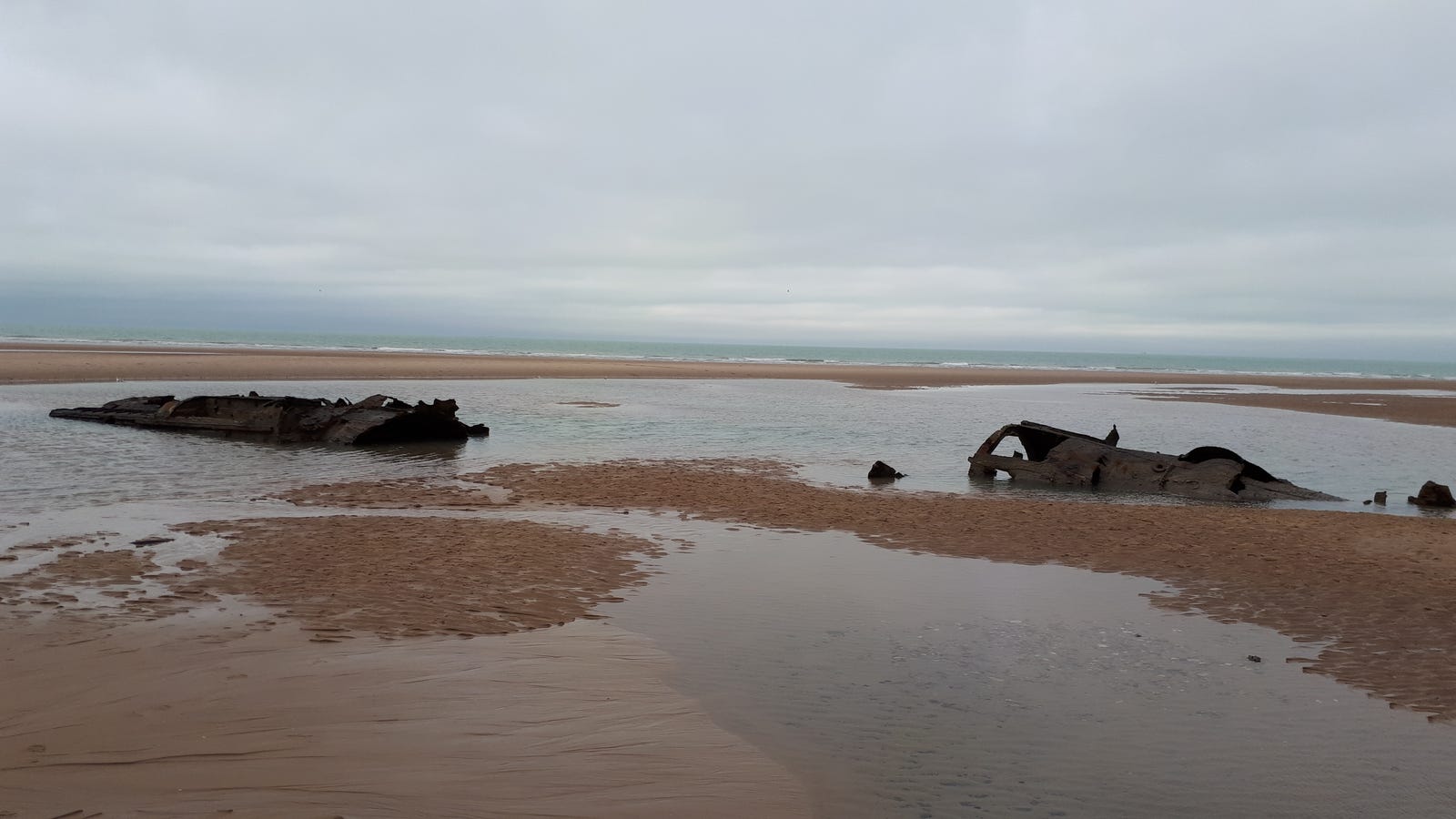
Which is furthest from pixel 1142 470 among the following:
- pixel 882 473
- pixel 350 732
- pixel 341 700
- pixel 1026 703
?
pixel 350 732

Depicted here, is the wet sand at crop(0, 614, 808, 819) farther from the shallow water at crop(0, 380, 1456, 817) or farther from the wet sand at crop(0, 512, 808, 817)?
the shallow water at crop(0, 380, 1456, 817)

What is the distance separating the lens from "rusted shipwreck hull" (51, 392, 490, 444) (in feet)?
65.6

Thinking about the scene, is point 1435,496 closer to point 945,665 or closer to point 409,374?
point 945,665

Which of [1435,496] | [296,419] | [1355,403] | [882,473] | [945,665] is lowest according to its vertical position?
[945,665]

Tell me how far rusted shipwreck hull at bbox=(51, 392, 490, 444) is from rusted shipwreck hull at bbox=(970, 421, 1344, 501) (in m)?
12.2

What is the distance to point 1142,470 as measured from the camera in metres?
16.7

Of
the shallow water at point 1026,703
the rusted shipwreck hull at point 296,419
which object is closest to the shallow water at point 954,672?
the shallow water at point 1026,703

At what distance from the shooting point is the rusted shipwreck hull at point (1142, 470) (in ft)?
51.3

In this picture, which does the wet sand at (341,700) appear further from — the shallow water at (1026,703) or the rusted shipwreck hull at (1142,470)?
the rusted shipwreck hull at (1142,470)

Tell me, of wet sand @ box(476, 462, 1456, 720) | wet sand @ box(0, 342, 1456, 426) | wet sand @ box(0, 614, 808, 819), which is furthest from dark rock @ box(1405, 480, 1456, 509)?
wet sand @ box(0, 342, 1456, 426)

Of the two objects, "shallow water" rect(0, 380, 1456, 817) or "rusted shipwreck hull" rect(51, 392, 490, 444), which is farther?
"rusted shipwreck hull" rect(51, 392, 490, 444)

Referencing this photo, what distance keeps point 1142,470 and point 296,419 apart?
18047 millimetres

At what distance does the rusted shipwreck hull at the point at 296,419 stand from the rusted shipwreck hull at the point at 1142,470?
1223 centimetres

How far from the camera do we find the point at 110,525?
32.6 feet
